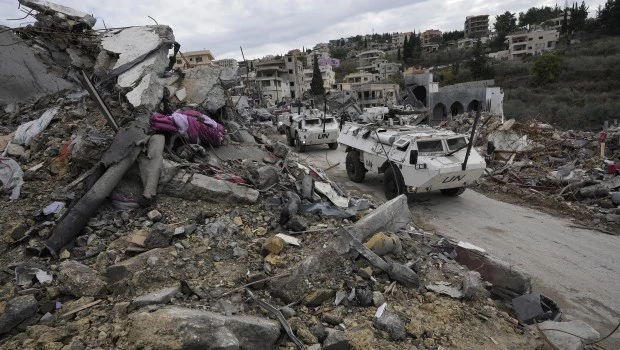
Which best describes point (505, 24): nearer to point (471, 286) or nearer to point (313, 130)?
point (313, 130)

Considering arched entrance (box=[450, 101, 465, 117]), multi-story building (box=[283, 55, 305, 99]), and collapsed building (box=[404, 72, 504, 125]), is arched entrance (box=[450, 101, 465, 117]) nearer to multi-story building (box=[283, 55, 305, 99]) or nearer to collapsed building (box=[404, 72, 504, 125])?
collapsed building (box=[404, 72, 504, 125])

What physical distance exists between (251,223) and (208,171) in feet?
4.86

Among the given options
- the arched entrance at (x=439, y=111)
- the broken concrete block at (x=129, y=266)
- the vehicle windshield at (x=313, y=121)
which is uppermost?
the vehicle windshield at (x=313, y=121)

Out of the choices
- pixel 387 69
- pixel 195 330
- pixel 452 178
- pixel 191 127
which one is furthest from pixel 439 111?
pixel 387 69

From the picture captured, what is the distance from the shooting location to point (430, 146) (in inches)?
324

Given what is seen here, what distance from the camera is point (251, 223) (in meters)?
5.20

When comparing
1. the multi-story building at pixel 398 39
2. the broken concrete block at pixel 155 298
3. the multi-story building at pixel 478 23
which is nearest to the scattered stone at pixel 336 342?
the broken concrete block at pixel 155 298

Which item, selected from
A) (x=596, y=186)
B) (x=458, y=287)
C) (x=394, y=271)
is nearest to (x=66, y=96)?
(x=394, y=271)

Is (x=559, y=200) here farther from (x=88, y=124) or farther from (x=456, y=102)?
(x=456, y=102)

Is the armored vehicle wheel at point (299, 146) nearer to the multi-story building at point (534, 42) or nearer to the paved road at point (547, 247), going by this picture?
the paved road at point (547, 247)

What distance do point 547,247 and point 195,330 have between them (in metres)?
5.81

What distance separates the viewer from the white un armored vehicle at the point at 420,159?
777 centimetres

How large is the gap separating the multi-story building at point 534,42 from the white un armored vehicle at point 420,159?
57.5 metres

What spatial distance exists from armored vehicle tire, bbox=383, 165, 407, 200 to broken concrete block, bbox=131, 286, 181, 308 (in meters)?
5.81
